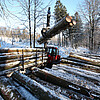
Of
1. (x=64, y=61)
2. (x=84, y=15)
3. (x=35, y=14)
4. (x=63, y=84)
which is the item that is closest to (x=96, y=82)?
(x=63, y=84)

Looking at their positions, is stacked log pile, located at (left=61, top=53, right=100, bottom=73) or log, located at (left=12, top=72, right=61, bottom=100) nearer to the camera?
log, located at (left=12, top=72, right=61, bottom=100)

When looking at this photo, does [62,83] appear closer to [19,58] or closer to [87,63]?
[19,58]

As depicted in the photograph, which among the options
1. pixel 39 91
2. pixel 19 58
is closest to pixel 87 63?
pixel 39 91

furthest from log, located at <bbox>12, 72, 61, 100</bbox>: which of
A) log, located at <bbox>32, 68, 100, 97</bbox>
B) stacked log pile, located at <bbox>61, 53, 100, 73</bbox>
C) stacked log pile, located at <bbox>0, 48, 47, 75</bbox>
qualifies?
stacked log pile, located at <bbox>61, 53, 100, 73</bbox>

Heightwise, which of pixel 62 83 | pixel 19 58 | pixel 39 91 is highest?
pixel 19 58

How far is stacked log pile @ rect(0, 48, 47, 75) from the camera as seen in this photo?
111 inches

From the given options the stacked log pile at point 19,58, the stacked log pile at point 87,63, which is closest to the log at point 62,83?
the stacked log pile at point 19,58

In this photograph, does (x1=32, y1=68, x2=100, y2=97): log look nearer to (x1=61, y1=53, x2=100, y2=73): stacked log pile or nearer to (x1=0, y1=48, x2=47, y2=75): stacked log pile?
(x1=0, y1=48, x2=47, y2=75): stacked log pile

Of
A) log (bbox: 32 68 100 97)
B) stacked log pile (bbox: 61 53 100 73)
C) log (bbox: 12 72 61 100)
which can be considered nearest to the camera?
log (bbox: 12 72 61 100)

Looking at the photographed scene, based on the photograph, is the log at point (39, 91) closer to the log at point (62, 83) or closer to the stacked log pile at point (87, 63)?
the log at point (62, 83)

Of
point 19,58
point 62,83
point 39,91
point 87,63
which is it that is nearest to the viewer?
point 39,91

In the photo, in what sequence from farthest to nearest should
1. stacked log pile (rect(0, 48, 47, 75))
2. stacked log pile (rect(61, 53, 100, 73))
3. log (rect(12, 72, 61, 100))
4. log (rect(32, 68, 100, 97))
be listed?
stacked log pile (rect(61, 53, 100, 73)) < stacked log pile (rect(0, 48, 47, 75)) < log (rect(32, 68, 100, 97)) < log (rect(12, 72, 61, 100))

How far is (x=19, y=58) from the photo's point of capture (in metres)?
3.34

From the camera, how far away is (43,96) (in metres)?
1.52
